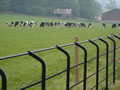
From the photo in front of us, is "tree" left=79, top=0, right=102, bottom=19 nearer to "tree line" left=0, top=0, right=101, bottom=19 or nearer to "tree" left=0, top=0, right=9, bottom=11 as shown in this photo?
"tree line" left=0, top=0, right=101, bottom=19

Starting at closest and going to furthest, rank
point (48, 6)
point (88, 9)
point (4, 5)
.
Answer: point (4, 5), point (48, 6), point (88, 9)

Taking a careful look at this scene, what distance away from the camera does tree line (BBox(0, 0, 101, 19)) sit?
311 feet

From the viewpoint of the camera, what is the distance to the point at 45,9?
101938 millimetres

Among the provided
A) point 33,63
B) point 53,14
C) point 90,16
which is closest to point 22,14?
point 53,14

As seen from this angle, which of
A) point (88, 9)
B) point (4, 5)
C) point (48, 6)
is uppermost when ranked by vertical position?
point (4, 5)

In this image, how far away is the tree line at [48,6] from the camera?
94750 mm

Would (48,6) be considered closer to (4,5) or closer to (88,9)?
(88,9)

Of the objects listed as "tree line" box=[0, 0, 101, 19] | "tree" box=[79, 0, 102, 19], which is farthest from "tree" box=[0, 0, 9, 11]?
"tree" box=[79, 0, 102, 19]

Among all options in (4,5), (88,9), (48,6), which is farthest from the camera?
(88,9)

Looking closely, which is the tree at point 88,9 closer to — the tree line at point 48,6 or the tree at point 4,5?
the tree line at point 48,6

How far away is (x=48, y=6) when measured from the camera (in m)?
108

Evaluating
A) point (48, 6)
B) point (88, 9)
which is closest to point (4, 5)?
point (48, 6)

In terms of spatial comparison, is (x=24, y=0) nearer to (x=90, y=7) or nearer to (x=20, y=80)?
(x=90, y=7)

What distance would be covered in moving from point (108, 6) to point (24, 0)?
90.5m
